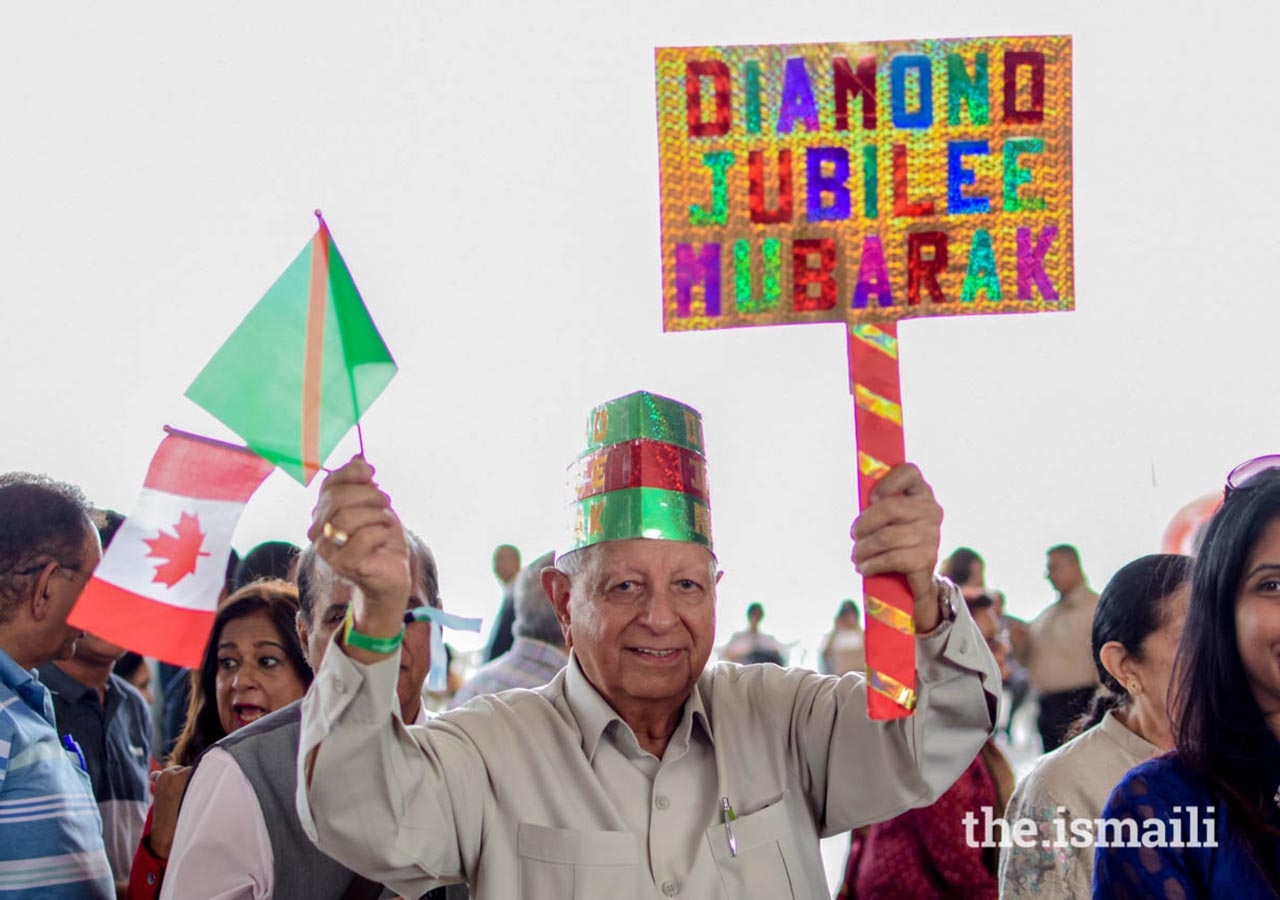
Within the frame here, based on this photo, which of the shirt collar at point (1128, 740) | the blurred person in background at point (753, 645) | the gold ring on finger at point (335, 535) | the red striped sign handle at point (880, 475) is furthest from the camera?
the blurred person in background at point (753, 645)

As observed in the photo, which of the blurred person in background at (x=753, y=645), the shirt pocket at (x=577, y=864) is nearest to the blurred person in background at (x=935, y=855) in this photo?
the shirt pocket at (x=577, y=864)

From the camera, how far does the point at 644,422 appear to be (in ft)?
6.50

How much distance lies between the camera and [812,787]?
1.95m

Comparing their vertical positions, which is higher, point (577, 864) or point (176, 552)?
point (176, 552)

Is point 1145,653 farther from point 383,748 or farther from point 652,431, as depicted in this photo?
point 383,748

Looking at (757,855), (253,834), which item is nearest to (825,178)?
(757,855)

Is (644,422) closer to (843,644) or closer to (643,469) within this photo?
(643,469)

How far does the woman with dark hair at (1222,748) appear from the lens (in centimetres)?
183

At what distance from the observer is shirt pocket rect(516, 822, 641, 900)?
1747 mm

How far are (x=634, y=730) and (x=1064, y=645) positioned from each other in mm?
3462

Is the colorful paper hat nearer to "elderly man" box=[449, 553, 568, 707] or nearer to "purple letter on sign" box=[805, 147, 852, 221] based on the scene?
"purple letter on sign" box=[805, 147, 852, 221]

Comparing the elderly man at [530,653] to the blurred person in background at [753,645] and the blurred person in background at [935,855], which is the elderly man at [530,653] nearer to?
the blurred person in background at [935,855]

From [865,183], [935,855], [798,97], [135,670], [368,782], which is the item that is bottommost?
[935,855]

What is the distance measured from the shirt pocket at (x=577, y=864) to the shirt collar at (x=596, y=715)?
13 centimetres
